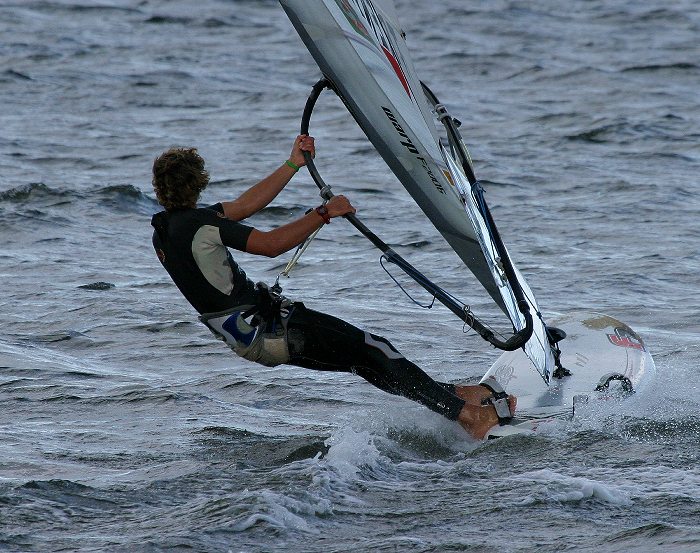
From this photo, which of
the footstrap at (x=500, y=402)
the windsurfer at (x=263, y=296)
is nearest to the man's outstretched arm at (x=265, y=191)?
the windsurfer at (x=263, y=296)

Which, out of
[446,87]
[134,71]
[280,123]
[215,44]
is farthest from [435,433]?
[215,44]

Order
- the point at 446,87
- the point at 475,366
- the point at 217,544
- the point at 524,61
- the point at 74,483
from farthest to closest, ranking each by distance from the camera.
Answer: the point at 524,61
the point at 446,87
the point at 475,366
the point at 74,483
the point at 217,544

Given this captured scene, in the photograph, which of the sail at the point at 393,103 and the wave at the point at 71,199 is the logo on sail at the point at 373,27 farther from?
the wave at the point at 71,199

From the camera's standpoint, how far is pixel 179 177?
6.19 meters

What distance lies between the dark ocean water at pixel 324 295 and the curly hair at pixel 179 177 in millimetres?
1308

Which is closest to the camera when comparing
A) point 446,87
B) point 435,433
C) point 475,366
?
point 435,433

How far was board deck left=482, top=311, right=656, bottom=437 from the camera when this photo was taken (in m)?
6.89

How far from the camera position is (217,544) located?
17.0 feet

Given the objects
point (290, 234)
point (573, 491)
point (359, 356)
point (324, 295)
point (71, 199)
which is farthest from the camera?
point (71, 199)

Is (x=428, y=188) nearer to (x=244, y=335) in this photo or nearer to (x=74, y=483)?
(x=244, y=335)

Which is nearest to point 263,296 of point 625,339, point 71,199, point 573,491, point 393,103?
point 393,103

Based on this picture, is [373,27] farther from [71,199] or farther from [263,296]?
[71,199]

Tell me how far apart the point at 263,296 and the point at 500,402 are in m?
Answer: 1.37

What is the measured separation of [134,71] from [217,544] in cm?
1542
